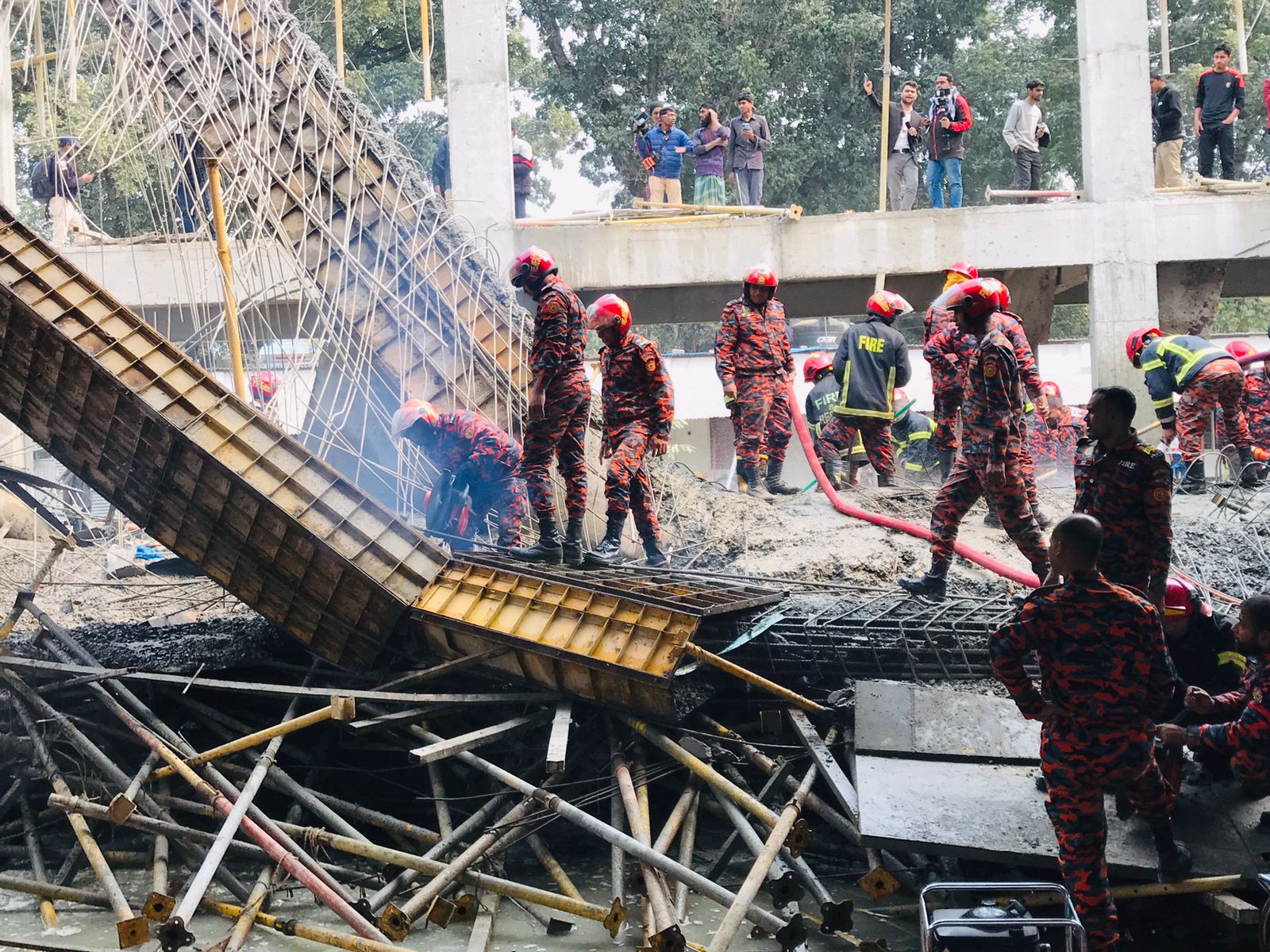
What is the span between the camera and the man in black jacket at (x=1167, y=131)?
50.5 feet

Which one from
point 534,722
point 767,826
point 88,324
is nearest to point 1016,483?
point 767,826

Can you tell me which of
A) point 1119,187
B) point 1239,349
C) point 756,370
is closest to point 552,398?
point 756,370

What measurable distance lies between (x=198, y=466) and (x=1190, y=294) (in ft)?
41.1

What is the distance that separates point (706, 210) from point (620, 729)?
951 cm

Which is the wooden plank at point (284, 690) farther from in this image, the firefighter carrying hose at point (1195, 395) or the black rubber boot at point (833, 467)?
the firefighter carrying hose at point (1195, 395)

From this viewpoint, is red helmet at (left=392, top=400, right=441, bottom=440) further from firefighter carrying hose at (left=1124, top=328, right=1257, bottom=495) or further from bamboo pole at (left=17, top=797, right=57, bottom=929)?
firefighter carrying hose at (left=1124, top=328, right=1257, bottom=495)

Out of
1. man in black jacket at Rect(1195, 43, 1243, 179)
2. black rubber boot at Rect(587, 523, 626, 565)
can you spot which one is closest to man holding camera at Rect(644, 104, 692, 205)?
man in black jacket at Rect(1195, 43, 1243, 179)

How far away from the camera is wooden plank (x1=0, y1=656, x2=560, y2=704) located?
20.9ft

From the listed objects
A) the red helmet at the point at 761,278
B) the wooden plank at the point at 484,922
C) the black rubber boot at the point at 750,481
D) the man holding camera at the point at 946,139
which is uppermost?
the man holding camera at the point at 946,139

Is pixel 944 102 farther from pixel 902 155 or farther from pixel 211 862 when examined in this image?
pixel 211 862

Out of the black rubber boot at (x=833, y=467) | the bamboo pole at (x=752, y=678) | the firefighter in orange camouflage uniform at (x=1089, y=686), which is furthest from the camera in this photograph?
the black rubber boot at (x=833, y=467)

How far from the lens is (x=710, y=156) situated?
1580cm

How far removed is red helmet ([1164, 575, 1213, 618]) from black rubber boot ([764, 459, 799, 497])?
4871 mm

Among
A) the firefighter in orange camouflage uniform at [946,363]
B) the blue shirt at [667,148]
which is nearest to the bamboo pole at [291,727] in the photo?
the firefighter in orange camouflage uniform at [946,363]
